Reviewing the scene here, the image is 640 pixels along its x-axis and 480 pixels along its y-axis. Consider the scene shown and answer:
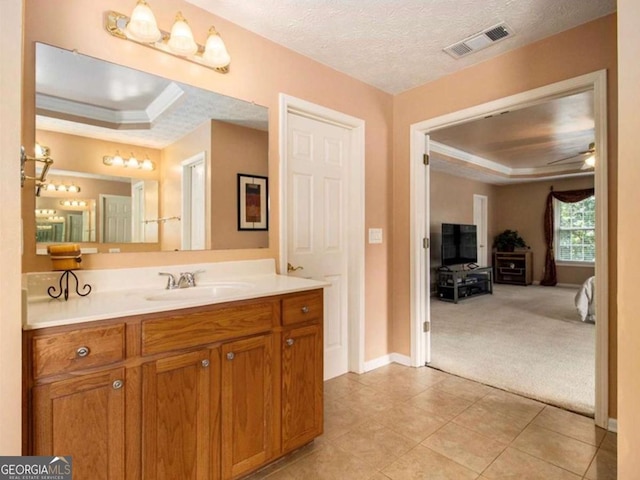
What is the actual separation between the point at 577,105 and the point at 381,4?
3046 millimetres

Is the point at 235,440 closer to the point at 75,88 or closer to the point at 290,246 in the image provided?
the point at 290,246

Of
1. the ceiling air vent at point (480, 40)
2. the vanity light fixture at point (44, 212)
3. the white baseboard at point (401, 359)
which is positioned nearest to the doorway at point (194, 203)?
the vanity light fixture at point (44, 212)

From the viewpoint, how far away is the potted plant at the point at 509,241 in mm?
8109

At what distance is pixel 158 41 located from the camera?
5.78 ft

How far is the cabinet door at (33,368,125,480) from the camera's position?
1.06 metres


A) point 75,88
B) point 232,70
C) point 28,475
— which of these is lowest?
point 28,475

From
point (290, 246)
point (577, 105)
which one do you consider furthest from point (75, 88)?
point (577, 105)

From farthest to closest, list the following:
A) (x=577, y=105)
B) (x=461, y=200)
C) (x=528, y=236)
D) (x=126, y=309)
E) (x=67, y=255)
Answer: (x=528, y=236)
(x=461, y=200)
(x=577, y=105)
(x=67, y=255)
(x=126, y=309)

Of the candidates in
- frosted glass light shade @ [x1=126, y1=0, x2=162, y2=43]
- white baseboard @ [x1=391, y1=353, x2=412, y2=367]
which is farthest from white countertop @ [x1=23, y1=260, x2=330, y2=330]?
white baseboard @ [x1=391, y1=353, x2=412, y2=367]

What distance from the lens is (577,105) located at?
3.68m

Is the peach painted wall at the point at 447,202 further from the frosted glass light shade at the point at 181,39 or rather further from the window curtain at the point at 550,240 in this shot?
the frosted glass light shade at the point at 181,39

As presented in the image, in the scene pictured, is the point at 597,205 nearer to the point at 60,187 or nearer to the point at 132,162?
the point at 132,162

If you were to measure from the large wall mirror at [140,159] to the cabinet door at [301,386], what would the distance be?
2.45 feet

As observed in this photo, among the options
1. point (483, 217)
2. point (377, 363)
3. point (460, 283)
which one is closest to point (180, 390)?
point (377, 363)
